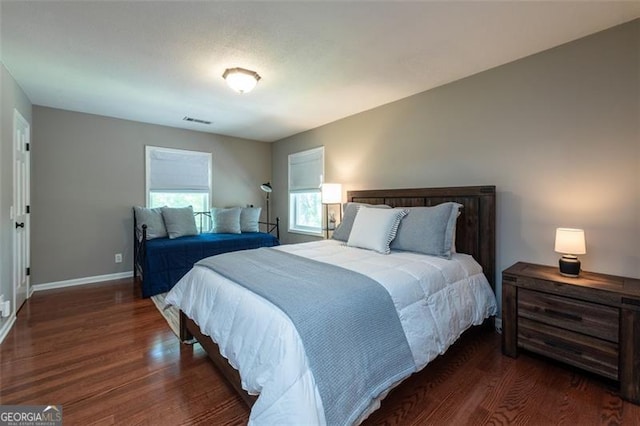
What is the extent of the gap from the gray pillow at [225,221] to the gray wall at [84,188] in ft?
3.55

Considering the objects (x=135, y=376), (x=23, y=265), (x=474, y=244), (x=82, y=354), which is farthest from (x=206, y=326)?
(x=23, y=265)

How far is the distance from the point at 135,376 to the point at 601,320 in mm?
3007

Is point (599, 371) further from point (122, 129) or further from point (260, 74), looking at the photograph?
point (122, 129)

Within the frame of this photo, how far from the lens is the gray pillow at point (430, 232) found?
7.68 feet


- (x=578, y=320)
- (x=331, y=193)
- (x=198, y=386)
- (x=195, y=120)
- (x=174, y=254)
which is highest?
(x=195, y=120)

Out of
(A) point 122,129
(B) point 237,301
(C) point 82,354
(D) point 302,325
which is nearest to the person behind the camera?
(D) point 302,325

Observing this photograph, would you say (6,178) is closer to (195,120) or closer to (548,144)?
(195,120)

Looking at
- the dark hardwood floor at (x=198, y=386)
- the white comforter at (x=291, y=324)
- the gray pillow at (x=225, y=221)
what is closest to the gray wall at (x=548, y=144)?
the white comforter at (x=291, y=324)

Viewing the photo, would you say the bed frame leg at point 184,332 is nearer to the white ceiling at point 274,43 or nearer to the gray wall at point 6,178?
the gray wall at point 6,178

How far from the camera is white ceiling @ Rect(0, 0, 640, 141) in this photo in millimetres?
1773

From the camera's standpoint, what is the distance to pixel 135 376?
6.14 ft

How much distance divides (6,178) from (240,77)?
2.28 metres

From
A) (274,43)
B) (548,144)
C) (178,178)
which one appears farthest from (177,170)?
(548,144)

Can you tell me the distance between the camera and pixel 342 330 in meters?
1.31
